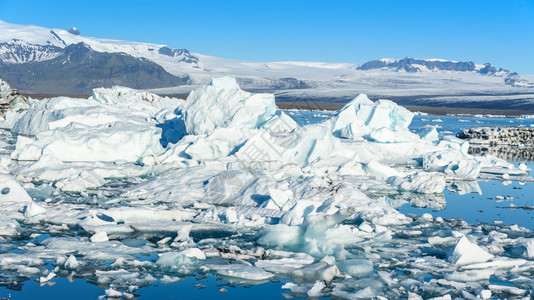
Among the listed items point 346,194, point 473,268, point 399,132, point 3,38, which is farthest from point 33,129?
point 3,38

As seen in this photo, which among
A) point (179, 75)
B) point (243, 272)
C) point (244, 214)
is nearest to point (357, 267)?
point (243, 272)

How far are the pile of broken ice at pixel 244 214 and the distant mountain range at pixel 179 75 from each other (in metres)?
68.5

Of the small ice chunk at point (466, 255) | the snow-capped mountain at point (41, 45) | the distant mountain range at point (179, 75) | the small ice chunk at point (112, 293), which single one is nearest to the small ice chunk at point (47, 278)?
the small ice chunk at point (112, 293)

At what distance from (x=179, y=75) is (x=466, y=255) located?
477 ft

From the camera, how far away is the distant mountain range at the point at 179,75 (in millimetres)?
99494

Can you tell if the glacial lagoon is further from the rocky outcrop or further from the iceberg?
the rocky outcrop

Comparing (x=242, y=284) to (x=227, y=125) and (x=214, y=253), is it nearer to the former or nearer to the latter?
(x=214, y=253)

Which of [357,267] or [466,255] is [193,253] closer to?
[357,267]

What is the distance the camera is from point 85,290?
4.36 metres

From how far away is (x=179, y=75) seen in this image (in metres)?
146

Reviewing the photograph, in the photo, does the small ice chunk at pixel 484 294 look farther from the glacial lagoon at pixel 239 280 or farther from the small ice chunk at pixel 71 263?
the small ice chunk at pixel 71 263

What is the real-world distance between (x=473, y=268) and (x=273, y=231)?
2098 millimetres

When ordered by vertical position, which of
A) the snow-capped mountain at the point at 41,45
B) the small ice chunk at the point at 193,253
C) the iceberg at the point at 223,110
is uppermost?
the snow-capped mountain at the point at 41,45

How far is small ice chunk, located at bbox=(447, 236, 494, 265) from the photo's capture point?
16.8 ft
